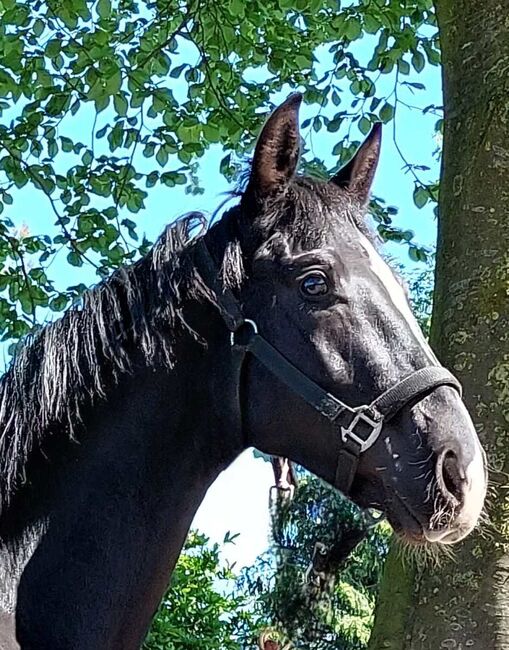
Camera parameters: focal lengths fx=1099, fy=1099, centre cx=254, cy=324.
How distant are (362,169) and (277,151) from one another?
367 mm

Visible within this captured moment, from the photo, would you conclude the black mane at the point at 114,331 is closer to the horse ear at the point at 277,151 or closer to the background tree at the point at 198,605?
the horse ear at the point at 277,151

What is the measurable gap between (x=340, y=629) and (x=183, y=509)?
29.3 feet

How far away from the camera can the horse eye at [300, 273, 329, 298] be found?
2.44 meters

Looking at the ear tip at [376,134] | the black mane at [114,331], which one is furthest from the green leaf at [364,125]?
the black mane at [114,331]

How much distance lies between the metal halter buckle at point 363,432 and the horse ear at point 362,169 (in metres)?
0.69

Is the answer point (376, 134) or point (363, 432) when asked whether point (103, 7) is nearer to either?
point (376, 134)

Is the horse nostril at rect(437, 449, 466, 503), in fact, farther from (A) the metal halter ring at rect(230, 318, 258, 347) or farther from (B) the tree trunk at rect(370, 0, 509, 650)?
(B) the tree trunk at rect(370, 0, 509, 650)

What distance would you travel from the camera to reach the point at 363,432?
2.36 meters

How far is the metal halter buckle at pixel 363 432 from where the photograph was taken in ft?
7.71

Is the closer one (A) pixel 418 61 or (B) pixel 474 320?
(B) pixel 474 320

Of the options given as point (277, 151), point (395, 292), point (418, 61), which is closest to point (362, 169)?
point (277, 151)

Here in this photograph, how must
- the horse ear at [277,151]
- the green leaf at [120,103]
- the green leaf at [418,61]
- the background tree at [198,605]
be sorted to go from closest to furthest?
the horse ear at [277,151], the green leaf at [120,103], the green leaf at [418,61], the background tree at [198,605]

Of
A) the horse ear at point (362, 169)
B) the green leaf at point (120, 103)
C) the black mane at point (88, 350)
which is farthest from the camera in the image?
the green leaf at point (120, 103)

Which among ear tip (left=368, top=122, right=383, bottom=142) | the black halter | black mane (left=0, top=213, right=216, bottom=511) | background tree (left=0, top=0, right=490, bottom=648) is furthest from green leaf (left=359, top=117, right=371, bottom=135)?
the black halter
